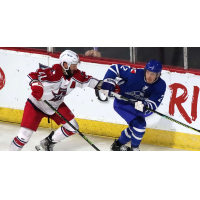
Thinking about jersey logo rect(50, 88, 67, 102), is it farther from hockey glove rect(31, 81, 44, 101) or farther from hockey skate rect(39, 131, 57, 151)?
hockey skate rect(39, 131, 57, 151)

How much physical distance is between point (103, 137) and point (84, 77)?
1.03 meters

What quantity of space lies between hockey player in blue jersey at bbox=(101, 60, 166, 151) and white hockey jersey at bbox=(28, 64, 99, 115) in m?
0.19

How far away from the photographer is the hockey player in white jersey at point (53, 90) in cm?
424

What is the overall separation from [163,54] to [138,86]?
2.80ft

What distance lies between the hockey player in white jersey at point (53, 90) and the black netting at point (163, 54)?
90 centimetres

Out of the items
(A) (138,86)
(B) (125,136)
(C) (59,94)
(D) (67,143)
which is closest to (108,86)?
(A) (138,86)

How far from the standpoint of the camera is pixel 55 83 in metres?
4.30

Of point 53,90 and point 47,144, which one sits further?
point 47,144

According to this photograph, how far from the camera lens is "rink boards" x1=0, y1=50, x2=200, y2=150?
4.84m

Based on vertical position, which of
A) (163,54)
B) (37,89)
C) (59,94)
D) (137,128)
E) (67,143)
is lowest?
(67,143)

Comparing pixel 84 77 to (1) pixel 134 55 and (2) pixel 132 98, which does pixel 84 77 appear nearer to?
(2) pixel 132 98

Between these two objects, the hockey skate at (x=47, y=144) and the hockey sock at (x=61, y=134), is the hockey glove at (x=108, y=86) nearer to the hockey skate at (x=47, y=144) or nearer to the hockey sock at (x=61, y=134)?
the hockey sock at (x=61, y=134)

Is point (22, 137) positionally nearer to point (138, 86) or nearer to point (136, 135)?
point (136, 135)

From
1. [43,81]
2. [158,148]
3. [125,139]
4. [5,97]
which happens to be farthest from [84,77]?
[5,97]
